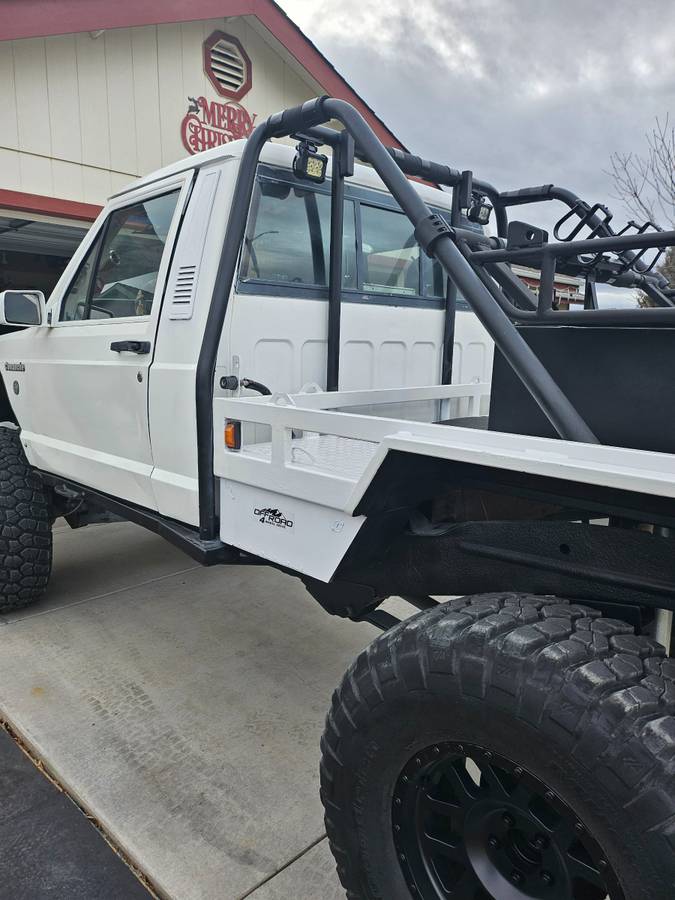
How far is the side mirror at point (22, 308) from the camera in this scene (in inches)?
135

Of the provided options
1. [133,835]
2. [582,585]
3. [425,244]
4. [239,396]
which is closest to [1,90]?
[239,396]

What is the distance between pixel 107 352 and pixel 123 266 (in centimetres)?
47

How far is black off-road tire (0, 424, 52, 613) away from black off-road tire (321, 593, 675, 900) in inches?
101

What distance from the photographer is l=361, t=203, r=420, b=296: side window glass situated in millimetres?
3281

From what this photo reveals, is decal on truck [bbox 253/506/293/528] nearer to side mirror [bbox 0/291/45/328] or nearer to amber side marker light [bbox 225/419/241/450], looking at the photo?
amber side marker light [bbox 225/419/241/450]

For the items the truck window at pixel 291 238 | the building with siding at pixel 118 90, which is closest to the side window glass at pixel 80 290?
the truck window at pixel 291 238

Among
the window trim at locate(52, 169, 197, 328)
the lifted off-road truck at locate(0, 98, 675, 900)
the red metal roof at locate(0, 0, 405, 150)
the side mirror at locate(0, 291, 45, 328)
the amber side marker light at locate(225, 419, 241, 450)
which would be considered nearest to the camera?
the lifted off-road truck at locate(0, 98, 675, 900)

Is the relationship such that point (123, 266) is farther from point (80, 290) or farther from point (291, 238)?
point (291, 238)

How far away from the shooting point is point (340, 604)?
2.46m

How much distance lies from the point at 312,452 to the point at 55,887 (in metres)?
1.68

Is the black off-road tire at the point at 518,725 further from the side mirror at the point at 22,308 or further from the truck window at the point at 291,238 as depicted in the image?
the side mirror at the point at 22,308

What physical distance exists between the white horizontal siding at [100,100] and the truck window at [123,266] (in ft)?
11.3

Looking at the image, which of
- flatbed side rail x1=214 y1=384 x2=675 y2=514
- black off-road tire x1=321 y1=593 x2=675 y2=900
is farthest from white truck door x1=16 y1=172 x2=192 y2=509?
black off-road tire x1=321 y1=593 x2=675 y2=900

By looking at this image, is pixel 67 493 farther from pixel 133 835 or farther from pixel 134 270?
pixel 133 835
